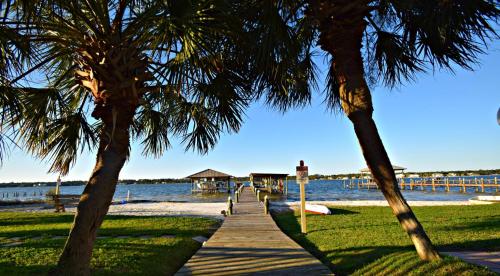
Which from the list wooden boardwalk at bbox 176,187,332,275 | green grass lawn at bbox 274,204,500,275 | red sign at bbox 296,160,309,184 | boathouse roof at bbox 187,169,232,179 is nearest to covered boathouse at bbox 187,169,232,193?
boathouse roof at bbox 187,169,232,179

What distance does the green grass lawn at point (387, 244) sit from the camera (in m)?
4.91

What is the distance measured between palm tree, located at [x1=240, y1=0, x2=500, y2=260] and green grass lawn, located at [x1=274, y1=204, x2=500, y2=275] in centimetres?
45

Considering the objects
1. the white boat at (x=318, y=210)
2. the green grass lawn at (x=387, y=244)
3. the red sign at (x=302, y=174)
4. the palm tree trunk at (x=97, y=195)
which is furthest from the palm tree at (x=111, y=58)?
the white boat at (x=318, y=210)

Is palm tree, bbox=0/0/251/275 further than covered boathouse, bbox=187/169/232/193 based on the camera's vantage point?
No

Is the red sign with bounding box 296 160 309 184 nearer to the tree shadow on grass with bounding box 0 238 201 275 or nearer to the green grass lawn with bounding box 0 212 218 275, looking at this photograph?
the green grass lawn with bounding box 0 212 218 275

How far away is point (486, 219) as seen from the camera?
40.2 feet

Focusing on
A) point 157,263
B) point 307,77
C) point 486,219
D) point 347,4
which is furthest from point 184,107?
point 486,219

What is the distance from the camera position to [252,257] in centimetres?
687

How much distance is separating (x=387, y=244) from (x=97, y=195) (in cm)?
579

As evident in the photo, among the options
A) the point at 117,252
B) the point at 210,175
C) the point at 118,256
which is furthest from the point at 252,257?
the point at 210,175

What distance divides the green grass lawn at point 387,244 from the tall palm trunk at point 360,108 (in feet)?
1.64

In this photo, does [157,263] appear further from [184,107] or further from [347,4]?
[347,4]

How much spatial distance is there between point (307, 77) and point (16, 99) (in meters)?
4.15

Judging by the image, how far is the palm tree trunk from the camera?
168 inches
